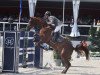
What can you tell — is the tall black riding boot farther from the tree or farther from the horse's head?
the tree

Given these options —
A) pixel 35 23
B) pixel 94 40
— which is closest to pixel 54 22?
pixel 35 23

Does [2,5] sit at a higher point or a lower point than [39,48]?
higher

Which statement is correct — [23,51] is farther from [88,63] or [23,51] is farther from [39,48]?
[88,63]

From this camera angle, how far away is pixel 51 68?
15570 millimetres

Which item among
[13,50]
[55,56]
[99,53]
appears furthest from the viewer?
[99,53]

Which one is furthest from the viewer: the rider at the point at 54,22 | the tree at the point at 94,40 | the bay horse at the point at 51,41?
the tree at the point at 94,40

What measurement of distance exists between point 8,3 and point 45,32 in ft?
93.3

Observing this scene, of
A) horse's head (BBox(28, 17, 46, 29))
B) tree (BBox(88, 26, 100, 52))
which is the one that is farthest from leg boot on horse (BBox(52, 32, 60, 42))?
tree (BBox(88, 26, 100, 52))

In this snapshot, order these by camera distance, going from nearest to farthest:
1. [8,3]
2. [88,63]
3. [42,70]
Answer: [42,70] → [88,63] → [8,3]

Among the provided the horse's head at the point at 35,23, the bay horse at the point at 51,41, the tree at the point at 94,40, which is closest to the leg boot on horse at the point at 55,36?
the bay horse at the point at 51,41

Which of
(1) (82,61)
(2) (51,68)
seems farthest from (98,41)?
(2) (51,68)

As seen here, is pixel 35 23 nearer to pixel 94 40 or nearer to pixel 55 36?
pixel 55 36

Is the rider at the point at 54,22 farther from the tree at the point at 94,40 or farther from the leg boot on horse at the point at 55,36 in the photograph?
the tree at the point at 94,40

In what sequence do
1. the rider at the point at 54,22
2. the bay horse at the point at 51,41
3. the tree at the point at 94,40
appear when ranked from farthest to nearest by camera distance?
the tree at the point at 94,40 < the bay horse at the point at 51,41 < the rider at the point at 54,22
